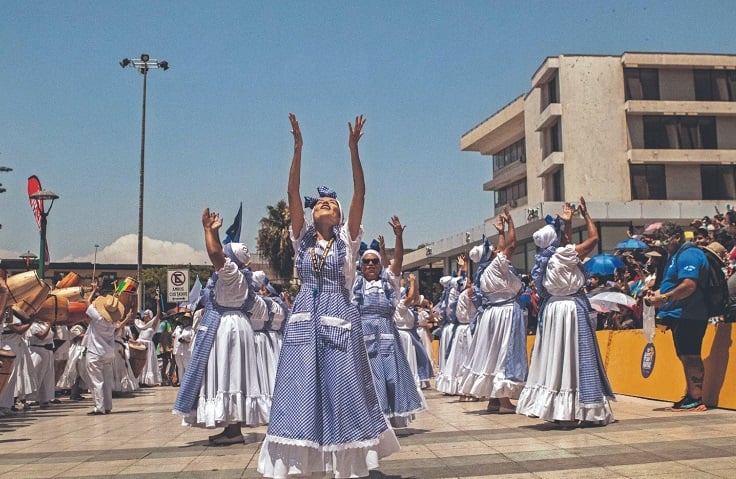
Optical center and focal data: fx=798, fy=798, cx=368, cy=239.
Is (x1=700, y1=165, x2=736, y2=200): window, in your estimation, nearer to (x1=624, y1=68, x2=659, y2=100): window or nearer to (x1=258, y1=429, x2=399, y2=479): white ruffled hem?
(x1=624, y1=68, x2=659, y2=100): window

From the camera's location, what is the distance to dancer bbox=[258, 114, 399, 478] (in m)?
5.39

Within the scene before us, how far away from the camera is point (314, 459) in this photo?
17.7 feet

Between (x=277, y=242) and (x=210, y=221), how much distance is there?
43.6 metres

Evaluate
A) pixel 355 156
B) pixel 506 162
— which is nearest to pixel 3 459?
pixel 355 156

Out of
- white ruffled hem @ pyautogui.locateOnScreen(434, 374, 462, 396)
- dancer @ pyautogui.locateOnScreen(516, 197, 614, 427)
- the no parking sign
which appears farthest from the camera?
the no parking sign

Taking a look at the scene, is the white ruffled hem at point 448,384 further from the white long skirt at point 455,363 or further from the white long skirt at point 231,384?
the white long skirt at point 231,384

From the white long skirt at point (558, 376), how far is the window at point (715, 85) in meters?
35.6

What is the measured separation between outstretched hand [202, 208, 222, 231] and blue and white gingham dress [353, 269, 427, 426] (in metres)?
1.91

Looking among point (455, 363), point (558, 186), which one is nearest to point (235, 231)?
point (455, 363)

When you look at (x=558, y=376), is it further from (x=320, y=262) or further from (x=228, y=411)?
(x=320, y=262)

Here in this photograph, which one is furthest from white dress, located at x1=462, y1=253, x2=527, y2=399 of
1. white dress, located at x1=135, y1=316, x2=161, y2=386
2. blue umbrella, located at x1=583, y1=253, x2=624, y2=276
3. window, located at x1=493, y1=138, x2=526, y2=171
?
window, located at x1=493, y1=138, x2=526, y2=171

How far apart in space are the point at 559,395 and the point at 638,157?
3363cm

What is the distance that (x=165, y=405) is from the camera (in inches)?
609

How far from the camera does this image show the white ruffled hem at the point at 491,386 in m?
10.6
